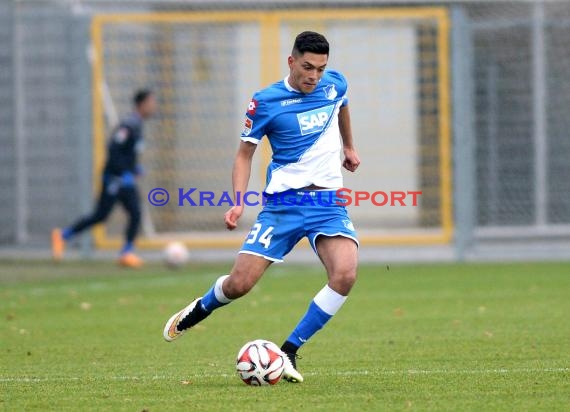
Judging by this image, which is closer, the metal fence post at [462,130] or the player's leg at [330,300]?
the player's leg at [330,300]

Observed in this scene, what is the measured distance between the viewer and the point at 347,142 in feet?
29.2

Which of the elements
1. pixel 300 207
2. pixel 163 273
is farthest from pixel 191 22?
pixel 300 207

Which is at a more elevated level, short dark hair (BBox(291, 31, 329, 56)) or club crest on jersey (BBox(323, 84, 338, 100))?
→ short dark hair (BBox(291, 31, 329, 56))

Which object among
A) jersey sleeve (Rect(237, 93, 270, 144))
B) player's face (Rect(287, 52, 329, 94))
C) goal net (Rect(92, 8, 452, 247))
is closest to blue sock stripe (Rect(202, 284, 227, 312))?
jersey sleeve (Rect(237, 93, 270, 144))

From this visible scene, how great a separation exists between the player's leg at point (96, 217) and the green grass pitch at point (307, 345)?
1541mm

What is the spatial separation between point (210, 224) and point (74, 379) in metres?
12.8

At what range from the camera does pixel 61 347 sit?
9.87 meters

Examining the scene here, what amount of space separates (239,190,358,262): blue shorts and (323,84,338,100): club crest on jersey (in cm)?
65

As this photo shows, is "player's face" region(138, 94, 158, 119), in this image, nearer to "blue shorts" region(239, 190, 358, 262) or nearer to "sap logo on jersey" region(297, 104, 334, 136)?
"sap logo on jersey" region(297, 104, 334, 136)

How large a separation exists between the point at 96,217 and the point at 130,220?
506mm

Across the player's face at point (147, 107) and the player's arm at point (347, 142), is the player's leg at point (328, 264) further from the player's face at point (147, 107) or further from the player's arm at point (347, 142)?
the player's face at point (147, 107)

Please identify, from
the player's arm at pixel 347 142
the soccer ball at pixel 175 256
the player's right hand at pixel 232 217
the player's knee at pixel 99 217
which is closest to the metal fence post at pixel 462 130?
the soccer ball at pixel 175 256

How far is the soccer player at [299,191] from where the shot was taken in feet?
26.4

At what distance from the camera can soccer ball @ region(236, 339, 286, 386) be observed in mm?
7637
